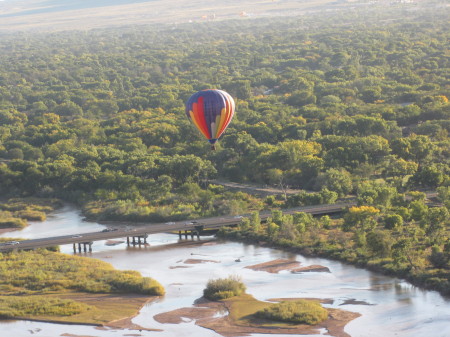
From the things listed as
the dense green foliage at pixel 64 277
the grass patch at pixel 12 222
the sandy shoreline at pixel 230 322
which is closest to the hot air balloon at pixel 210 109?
the dense green foliage at pixel 64 277

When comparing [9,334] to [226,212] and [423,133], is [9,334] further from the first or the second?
[423,133]

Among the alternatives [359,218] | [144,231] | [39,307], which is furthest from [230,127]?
[39,307]

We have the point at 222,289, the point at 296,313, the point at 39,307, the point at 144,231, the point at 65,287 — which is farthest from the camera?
the point at 144,231

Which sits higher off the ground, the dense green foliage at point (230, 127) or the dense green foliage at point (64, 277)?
the dense green foliage at point (230, 127)

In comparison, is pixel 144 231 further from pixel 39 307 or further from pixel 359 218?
pixel 39 307

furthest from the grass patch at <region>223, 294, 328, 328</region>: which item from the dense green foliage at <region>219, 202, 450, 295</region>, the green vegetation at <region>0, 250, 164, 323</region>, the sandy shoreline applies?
the dense green foliage at <region>219, 202, 450, 295</region>

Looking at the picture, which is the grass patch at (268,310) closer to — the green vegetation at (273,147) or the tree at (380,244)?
the green vegetation at (273,147)
